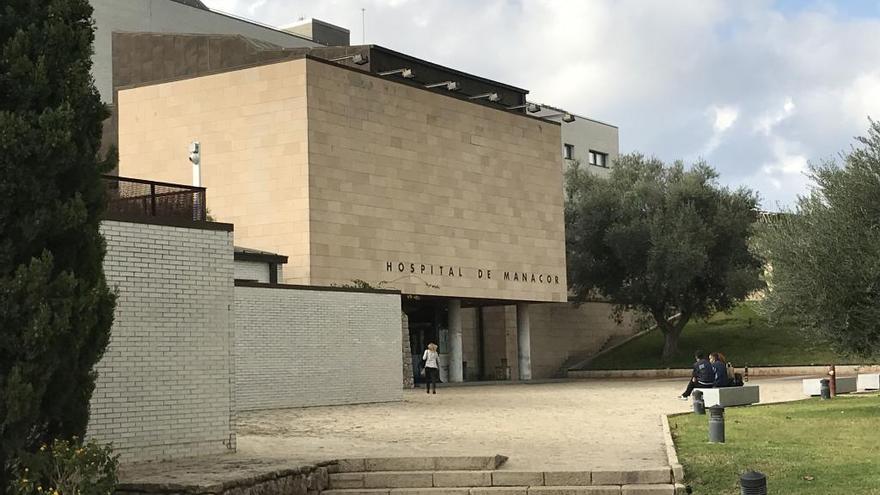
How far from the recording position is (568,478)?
12.6m

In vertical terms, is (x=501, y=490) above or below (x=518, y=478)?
below

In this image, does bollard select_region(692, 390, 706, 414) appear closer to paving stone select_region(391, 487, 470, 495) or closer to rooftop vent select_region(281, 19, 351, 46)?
paving stone select_region(391, 487, 470, 495)

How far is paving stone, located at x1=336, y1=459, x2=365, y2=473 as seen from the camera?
1345 centimetres

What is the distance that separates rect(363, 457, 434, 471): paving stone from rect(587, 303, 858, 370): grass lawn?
33625 millimetres

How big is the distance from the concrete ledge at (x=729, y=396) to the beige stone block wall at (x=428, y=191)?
16989 mm

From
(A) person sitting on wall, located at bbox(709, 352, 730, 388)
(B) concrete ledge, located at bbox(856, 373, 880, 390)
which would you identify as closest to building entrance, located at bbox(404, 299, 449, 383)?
(B) concrete ledge, located at bbox(856, 373, 880, 390)

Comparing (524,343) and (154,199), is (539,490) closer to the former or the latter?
(154,199)

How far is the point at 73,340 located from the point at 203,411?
17.2 ft

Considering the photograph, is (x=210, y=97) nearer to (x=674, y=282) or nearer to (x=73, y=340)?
(x=674, y=282)

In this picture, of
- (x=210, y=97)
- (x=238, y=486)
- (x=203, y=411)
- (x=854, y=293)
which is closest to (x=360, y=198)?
(x=210, y=97)

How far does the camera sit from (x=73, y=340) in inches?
384

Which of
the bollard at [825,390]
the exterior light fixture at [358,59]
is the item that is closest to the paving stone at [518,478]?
the bollard at [825,390]

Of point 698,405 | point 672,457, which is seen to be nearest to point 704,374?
point 698,405

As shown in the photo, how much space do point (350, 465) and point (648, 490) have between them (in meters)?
3.59
